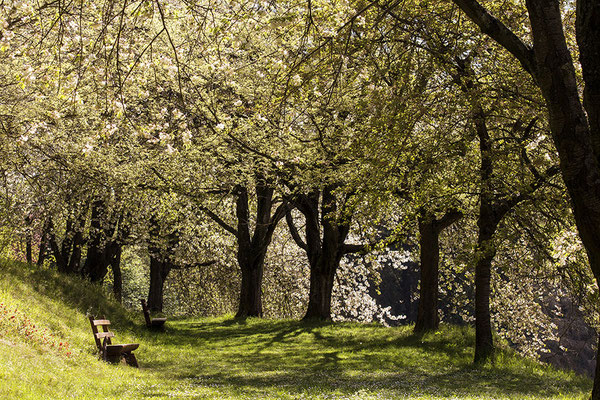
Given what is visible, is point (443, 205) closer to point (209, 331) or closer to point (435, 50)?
point (435, 50)

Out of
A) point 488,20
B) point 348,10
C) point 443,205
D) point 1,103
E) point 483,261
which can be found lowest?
point 483,261

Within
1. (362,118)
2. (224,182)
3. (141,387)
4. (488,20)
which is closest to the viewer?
(488,20)

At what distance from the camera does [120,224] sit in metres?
29.6

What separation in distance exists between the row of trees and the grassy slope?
1891 millimetres

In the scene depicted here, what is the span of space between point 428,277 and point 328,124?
6.47 metres

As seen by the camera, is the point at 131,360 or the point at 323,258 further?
the point at 323,258

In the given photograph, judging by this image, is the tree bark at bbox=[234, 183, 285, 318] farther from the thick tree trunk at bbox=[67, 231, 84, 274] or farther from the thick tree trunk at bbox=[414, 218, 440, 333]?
the thick tree trunk at bbox=[414, 218, 440, 333]

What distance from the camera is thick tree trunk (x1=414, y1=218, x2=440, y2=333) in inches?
800

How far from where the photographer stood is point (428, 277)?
2052 centimetres

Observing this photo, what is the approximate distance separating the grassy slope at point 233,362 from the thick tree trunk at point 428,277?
2.79 ft

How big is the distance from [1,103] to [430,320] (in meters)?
15.1

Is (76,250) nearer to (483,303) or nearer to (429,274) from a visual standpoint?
(429,274)

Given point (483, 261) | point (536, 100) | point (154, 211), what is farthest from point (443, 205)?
point (154, 211)

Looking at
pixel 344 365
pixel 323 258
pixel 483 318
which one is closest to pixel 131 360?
pixel 344 365
